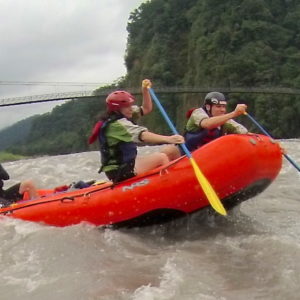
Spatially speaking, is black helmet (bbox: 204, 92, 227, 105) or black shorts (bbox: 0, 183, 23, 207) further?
black shorts (bbox: 0, 183, 23, 207)

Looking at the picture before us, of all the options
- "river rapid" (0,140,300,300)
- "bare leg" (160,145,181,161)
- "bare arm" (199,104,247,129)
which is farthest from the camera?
"bare leg" (160,145,181,161)

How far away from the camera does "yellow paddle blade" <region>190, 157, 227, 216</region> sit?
13.3ft

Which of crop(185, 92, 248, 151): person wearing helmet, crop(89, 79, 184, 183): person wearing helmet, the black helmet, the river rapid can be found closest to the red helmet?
crop(89, 79, 184, 183): person wearing helmet

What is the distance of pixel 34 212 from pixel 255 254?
2.16m

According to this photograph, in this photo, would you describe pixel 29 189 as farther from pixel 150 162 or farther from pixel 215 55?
pixel 215 55

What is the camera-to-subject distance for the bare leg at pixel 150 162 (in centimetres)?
467

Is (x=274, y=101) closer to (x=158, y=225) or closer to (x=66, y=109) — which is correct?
(x=158, y=225)

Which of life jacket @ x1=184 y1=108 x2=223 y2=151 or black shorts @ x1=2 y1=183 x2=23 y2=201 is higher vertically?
life jacket @ x1=184 y1=108 x2=223 y2=151

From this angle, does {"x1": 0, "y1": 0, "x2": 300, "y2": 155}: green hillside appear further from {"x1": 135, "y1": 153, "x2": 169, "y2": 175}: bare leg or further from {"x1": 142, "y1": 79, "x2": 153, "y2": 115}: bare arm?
{"x1": 135, "y1": 153, "x2": 169, "y2": 175}: bare leg

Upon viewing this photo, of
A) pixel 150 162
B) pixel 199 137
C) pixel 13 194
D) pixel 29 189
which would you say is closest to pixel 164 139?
pixel 150 162

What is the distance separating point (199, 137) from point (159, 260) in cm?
148

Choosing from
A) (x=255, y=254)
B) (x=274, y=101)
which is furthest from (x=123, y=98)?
(x=274, y=101)

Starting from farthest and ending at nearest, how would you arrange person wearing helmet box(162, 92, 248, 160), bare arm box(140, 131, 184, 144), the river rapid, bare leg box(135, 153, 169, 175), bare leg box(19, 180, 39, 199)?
bare leg box(19, 180, 39, 199), person wearing helmet box(162, 92, 248, 160), bare leg box(135, 153, 169, 175), bare arm box(140, 131, 184, 144), the river rapid

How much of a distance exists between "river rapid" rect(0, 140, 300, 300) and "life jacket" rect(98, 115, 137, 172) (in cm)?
60
